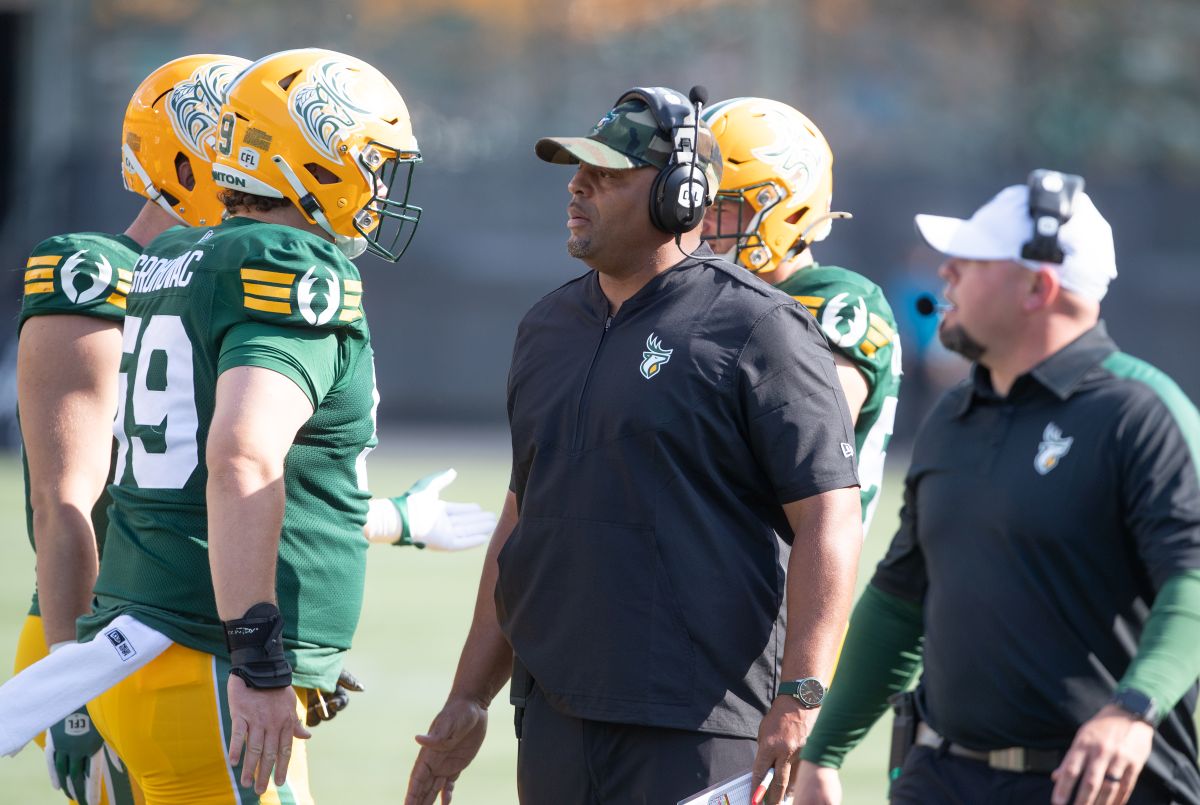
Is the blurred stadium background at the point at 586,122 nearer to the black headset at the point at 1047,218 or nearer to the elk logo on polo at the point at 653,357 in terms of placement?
the elk logo on polo at the point at 653,357

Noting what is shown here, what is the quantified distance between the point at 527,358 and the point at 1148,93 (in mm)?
24798

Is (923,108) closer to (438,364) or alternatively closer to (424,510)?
(438,364)

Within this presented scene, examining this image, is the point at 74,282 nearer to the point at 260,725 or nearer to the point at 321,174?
the point at 321,174

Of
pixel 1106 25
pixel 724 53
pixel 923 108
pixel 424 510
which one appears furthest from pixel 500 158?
pixel 424 510

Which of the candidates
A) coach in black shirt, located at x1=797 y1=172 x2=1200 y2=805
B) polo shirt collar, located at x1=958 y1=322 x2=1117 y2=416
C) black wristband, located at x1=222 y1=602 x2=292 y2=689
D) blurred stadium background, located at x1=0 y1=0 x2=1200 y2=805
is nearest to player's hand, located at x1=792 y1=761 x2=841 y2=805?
coach in black shirt, located at x1=797 y1=172 x2=1200 y2=805

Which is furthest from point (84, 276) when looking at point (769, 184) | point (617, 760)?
point (769, 184)

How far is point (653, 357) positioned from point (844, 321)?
38.3 inches

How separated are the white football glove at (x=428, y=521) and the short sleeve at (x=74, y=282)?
2.81 feet

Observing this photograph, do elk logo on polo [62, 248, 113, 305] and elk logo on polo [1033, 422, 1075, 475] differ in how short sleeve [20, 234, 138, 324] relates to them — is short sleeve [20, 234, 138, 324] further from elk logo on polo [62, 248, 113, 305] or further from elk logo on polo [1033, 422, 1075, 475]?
elk logo on polo [1033, 422, 1075, 475]

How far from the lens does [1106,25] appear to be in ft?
87.9

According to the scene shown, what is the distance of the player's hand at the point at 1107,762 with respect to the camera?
2973mm

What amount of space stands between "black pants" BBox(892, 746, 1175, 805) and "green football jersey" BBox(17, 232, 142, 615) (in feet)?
7.21

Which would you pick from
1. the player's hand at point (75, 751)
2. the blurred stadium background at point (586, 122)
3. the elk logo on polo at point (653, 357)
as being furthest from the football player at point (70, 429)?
the blurred stadium background at point (586, 122)

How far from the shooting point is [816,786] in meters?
3.60
